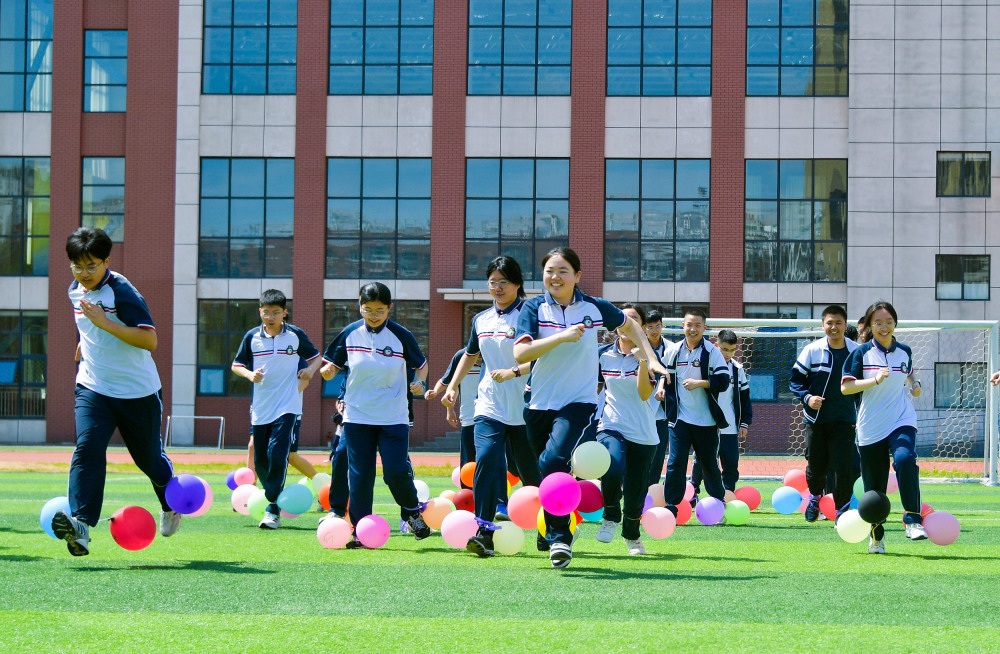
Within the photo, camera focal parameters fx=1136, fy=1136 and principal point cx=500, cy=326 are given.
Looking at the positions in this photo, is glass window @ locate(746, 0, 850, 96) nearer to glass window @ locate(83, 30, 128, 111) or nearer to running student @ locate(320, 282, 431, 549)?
glass window @ locate(83, 30, 128, 111)

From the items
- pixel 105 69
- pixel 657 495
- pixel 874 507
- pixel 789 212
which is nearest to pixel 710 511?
pixel 657 495

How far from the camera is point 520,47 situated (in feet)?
106

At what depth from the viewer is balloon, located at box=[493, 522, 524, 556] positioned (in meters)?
7.81

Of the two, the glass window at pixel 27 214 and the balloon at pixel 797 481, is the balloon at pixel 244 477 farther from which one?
the glass window at pixel 27 214

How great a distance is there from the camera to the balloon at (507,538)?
7.81m

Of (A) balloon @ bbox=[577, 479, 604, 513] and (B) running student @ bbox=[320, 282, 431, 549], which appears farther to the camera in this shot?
(B) running student @ bbox=[320, 282, 431, 549]

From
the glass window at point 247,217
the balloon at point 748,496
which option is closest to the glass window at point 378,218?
the glass window at point 247,217

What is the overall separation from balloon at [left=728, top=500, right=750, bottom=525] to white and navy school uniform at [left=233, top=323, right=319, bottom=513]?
437cm

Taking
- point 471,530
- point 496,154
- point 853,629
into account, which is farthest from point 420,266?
point 853,629

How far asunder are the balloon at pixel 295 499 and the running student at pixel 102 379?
3044 millimetres

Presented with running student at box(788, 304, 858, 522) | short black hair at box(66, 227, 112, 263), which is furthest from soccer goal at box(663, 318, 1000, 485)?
short black hair at box(66, 227, 112, 263)

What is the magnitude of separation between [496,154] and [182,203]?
916cm

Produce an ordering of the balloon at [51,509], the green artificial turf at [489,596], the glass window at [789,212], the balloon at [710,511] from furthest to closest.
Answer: the glass window at [789,212] < the balloon at [710,511] < the balloon at [51,509] < the green artificial turf at [489,596]

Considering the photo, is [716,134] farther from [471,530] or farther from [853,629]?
[853,629]
